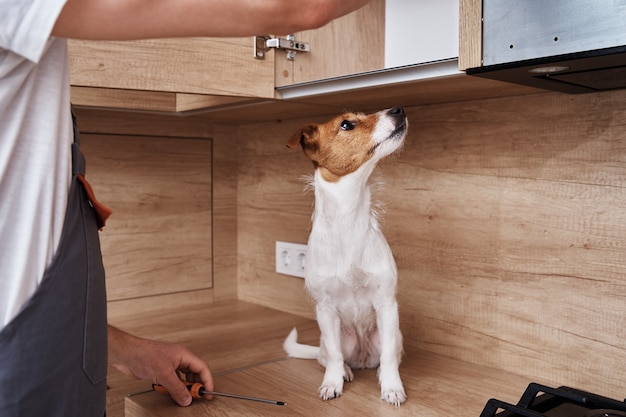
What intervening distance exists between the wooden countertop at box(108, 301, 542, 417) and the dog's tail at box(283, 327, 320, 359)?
0.05 feet

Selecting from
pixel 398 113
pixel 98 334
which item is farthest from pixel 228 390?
pixel 398 113

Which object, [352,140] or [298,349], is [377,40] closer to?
[352,140]

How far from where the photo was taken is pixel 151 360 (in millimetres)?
927

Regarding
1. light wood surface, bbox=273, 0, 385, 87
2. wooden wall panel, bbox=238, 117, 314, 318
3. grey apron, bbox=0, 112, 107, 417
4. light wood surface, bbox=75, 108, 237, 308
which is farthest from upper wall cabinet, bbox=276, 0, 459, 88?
light wood surface, bbox=75, 108, 237, 308

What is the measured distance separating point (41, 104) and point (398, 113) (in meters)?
0.55

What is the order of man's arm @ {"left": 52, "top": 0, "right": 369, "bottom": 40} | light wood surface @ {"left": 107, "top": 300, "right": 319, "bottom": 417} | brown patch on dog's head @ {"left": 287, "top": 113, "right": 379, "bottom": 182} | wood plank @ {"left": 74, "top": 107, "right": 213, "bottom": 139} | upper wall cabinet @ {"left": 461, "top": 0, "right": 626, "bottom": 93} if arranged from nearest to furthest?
man's arm @ {"left": 52, "top": 0, "right": 369, "bottom": 40}, upper wall cabinet @ {"left": 461, "top": 0, "right": 626, "bottom": 93}, brown patch on dog's head @ {"left": 287, "top": 113, "right": 379, "bottom": 182}, light wood surface @ {"left": 107, "top": 300, "right": 319, "bottom": 417}, wood plank @ {"left": 74, "top": 107, "right": 213, "bottom": 139}

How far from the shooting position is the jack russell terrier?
38.8 inches

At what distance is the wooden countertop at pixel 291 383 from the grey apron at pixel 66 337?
32cm

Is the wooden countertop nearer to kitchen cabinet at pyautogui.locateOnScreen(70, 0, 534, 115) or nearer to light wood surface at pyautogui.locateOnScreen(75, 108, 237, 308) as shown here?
light wood surface at pyautogui.locateOnScreen(75, 108, 237, 308)

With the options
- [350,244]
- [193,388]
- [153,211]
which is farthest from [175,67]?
[153,211]

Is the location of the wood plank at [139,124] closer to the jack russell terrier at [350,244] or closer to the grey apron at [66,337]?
the jack russell terrier at [350,244]

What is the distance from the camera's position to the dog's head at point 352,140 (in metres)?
0.97

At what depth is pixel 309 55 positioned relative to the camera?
1.05 m

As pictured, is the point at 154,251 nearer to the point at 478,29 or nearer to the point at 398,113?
the point at 398,113
